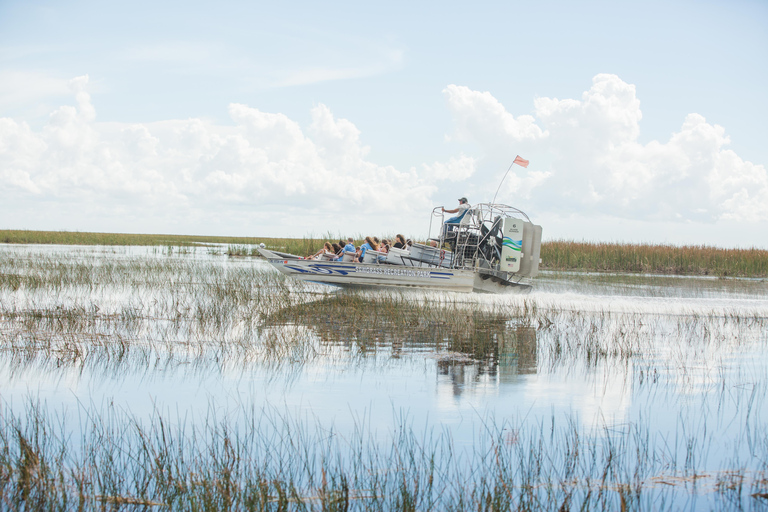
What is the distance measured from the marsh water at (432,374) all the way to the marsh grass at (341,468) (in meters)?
0.05

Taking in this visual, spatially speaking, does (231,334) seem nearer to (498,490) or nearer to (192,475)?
(192,475)

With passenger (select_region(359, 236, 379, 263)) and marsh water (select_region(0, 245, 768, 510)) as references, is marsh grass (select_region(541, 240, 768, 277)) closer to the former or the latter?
marsh water (select_region(0, 245, 768, 510))

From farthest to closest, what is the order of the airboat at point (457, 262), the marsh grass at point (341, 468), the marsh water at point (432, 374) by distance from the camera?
the airboat at point (457, 262) < the marsh water at point (432, 374) < the marsh grass at point (341, 468)

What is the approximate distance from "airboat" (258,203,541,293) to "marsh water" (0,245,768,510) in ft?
5.66

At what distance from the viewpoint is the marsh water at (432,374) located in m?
5.43

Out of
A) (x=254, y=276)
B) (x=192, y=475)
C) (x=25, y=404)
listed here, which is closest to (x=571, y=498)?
(x=192, y=475)

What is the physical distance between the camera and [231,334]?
10.2 metres

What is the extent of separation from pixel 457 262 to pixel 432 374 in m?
9.40

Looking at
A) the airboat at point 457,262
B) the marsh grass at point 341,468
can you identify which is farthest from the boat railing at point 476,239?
the marsh grass at point 341,468

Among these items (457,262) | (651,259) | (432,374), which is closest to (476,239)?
(457,262)

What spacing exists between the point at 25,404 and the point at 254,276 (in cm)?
1533

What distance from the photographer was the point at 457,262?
55.7ft

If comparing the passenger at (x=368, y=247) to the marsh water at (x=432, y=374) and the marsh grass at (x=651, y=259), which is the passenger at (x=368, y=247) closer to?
the marsh water at (x=432, y=374)

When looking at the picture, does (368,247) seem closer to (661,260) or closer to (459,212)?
(459,212)
